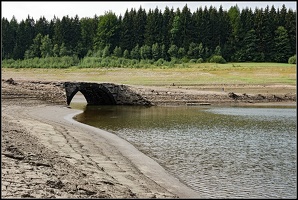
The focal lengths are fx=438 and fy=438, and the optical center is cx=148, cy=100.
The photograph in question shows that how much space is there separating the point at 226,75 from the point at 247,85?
36.4 ft

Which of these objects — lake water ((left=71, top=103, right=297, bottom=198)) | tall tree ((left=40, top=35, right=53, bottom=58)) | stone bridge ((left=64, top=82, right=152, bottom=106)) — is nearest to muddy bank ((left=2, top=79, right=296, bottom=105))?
stone bridge ((left=64, top=82, right=152, bottom=106))

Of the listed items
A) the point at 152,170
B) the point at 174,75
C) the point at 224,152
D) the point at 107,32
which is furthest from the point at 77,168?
the point at 107,32

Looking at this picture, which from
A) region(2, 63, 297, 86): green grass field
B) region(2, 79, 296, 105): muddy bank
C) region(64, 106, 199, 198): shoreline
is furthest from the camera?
region(2, 63, 297, 86): green grass field

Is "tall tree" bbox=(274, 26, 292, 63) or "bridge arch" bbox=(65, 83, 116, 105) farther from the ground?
"tall tree" bbox=(274, 26, 292, 63)

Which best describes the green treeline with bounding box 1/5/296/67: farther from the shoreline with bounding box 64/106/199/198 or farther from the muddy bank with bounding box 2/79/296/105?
the shoreline with bounding box 64/106/199/198

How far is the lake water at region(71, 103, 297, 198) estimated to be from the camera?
12352 mm

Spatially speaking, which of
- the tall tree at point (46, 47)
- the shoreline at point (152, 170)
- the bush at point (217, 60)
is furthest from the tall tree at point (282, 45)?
the shoreline at point (152, 170)

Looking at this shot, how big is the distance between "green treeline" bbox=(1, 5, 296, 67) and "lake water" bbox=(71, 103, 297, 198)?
72.4m

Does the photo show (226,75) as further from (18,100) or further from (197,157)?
(197,157)

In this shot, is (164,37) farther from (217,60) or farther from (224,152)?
(224,152)

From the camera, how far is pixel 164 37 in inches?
4318

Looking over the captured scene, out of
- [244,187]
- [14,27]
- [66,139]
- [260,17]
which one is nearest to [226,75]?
[260,17]

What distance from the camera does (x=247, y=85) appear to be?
6056 centimetres

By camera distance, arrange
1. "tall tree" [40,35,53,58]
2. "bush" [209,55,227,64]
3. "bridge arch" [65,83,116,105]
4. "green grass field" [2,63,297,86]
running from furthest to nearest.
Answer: "tall tree" [40,35,53,58] < "bush" [209,55,227,64] < "green grass field" [2,63,297,86] < "bridge arch" [65,83,116,105]
